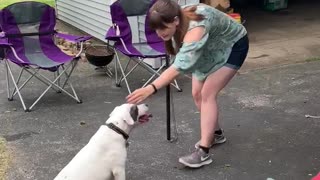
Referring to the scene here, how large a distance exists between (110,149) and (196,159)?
2.71 feet

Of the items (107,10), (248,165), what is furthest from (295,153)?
(107,10)

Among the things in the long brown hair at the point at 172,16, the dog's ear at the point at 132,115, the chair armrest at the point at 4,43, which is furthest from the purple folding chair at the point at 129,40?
the dog's ear at the point at 132,115

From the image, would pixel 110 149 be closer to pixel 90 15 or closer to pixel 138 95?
pixel 138 95

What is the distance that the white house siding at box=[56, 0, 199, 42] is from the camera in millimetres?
7223

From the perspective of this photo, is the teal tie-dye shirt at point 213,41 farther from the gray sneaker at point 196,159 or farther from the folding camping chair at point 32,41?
the folding camping chair at point 32,41

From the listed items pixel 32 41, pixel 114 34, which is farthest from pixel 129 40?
pixel 32 41

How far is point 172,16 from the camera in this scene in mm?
2967

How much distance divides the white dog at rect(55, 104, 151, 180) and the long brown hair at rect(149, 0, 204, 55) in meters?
0.52

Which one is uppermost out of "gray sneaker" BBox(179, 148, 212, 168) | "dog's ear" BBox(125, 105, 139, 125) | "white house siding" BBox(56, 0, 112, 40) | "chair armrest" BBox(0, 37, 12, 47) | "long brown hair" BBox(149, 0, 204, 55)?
"long brown hair" BBox(149, 0, 204, 55)

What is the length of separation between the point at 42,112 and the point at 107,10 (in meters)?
2.89

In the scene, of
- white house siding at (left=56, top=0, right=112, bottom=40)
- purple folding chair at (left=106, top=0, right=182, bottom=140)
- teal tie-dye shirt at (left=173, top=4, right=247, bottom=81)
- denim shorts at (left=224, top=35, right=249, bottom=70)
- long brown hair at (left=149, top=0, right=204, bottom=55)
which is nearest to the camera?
long brown hair at (left=149, top=0, right=204, bottom=55)

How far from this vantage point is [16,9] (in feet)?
17.1

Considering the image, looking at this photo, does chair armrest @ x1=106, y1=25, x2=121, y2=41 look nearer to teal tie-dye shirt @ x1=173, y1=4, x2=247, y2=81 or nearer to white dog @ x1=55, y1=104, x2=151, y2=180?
teal tie-dye shirt @ x1=173, y1=4, x2=247, y2=81

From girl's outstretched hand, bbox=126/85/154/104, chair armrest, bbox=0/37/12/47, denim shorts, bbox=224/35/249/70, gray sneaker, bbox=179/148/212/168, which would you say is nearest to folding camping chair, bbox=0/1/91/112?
chair armrest, bbox=0/37/12/47
